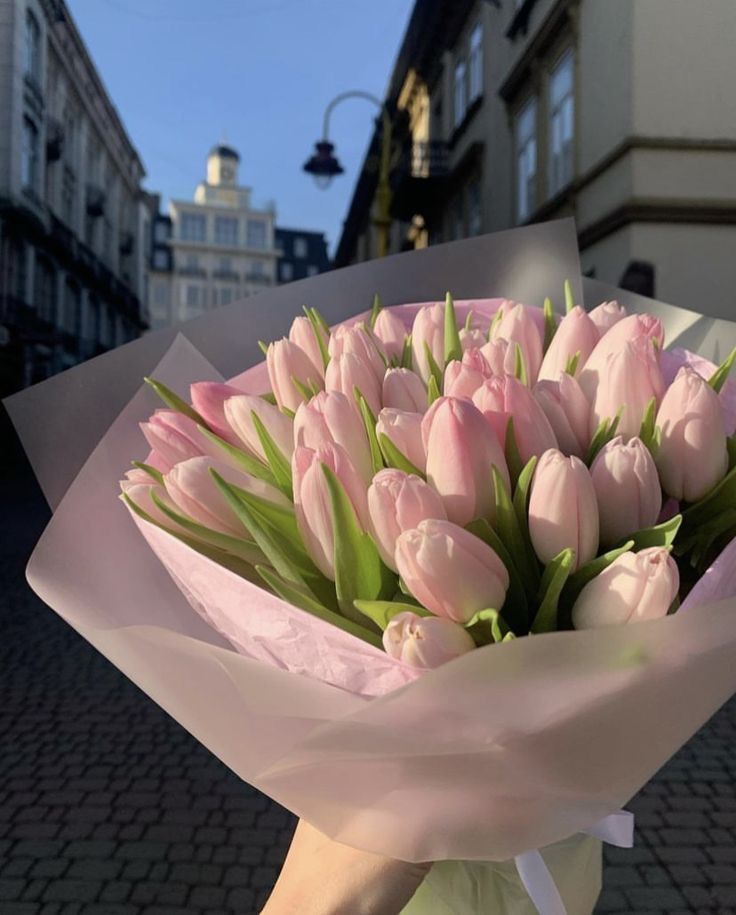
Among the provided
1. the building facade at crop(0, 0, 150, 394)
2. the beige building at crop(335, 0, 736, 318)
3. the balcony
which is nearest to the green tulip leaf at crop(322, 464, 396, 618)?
the beige building at crop(335, 0, 736, 318)

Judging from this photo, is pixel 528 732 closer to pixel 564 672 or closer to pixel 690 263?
pixel 564 672

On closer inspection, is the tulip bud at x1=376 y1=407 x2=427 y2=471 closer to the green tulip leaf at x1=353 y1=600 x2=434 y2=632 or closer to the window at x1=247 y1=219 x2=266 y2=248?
the green tulip leaf at x1=353 y1=600 x2=434 y2=632

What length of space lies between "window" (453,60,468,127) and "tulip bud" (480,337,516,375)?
15.9 m

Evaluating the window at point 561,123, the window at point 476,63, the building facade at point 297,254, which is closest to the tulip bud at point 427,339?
the window at point 561,123

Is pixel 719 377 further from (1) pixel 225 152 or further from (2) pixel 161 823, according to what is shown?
(1) pixel 225 152

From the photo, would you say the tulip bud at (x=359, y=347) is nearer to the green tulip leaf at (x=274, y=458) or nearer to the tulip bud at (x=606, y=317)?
the green tulip leaf at (x=274, y=458)

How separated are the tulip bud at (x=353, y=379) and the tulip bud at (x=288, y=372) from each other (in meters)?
0.04

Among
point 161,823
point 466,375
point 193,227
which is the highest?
point 193,227

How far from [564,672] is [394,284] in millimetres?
675

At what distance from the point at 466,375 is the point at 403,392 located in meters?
0.07

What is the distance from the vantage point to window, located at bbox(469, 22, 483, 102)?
14602 millimetres

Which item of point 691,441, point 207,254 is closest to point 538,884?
point 691,441

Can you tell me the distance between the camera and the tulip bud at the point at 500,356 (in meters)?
0.85

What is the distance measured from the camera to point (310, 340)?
0.92m
